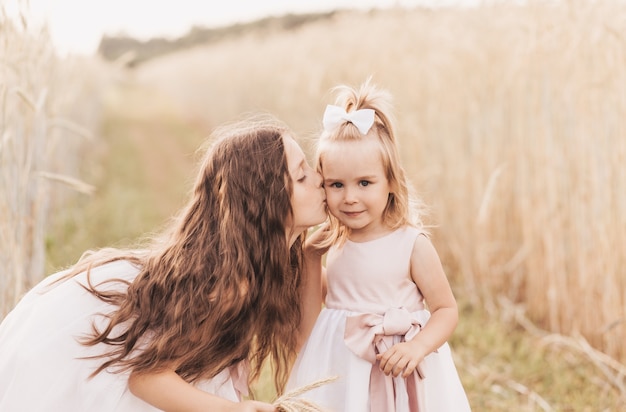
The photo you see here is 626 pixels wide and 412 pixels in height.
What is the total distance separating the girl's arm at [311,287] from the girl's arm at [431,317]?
29 centimetres

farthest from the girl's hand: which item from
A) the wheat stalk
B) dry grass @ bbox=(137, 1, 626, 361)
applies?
dry grass @ bbox=(137, 1, 626, 361)

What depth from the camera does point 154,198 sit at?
8.34 metres

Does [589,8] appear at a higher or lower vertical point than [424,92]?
higher

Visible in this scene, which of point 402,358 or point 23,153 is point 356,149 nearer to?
point 402,358

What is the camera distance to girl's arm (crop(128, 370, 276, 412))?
183 centimetres

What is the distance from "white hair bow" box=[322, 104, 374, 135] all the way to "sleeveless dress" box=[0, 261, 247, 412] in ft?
2.34

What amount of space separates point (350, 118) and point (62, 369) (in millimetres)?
977

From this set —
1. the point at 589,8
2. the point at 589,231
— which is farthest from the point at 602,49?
the point at 589,231

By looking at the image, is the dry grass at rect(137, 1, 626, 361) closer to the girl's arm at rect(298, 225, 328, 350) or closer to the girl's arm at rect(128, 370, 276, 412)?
the girl's arm at rect(298, 225, 328, 350)

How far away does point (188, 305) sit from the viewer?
1.87 metres

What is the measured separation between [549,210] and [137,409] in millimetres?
2548

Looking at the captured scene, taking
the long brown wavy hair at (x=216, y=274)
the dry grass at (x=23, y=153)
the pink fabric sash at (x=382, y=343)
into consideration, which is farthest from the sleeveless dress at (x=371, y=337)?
the dry grass at (x=23, y=153)

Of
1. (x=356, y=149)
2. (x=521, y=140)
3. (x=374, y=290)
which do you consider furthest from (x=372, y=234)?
(x=521, y=140)

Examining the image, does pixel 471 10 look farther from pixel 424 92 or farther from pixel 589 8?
pixel 589 8
